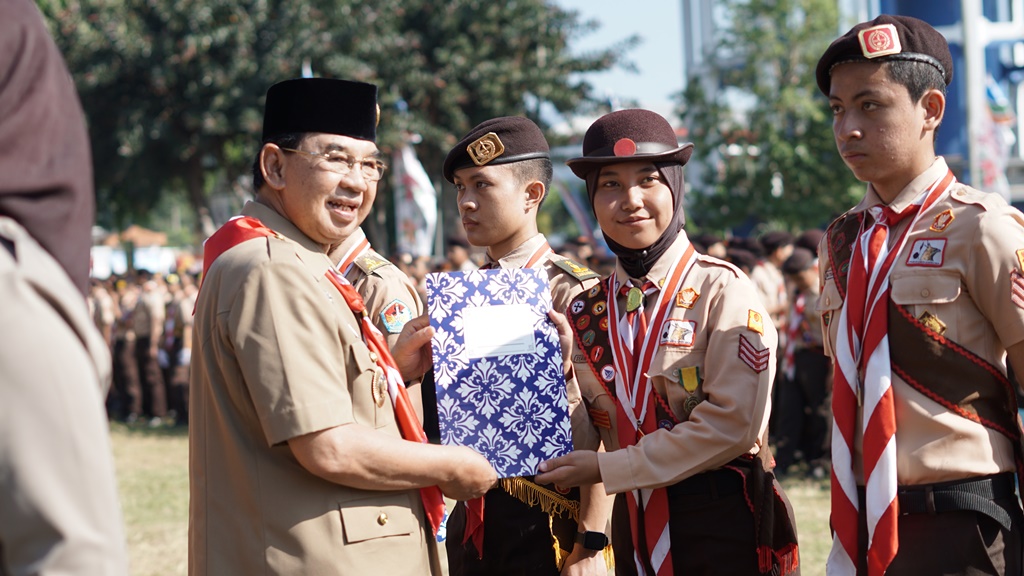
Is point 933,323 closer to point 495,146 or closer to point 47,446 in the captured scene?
point 495,146

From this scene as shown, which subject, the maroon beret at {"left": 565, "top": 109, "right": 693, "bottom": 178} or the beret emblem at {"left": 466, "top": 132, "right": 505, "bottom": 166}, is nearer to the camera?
the maroon beret at {"left": 565, "top": 109, "right": 693, "bottom": 178}

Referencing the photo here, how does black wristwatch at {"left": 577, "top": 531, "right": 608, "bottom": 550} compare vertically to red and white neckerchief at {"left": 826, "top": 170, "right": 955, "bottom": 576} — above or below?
below

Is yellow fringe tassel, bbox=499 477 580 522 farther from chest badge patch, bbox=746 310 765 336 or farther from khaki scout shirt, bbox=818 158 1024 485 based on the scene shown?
khaki scout shirt, bbox=818 158 1024 485

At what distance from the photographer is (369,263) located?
4.47m

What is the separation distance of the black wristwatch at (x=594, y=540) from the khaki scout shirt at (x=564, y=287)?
0.28 metres

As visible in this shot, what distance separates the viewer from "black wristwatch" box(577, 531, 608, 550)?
3266 mm

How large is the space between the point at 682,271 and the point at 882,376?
72cm

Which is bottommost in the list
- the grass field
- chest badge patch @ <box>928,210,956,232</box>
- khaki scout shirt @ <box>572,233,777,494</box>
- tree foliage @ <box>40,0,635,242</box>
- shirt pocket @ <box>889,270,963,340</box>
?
the grass field

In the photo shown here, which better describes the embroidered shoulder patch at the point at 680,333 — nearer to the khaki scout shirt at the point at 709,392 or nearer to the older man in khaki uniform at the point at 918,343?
the khaki scout shirt at the point at 709,392

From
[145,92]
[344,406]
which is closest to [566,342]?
[344,406]

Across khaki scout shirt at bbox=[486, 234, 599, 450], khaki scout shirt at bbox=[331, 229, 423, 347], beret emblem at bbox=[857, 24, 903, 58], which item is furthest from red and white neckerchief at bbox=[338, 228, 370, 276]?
beret emblem at bbox=[857, 24, 903, 58]

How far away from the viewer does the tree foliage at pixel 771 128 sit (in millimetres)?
17609

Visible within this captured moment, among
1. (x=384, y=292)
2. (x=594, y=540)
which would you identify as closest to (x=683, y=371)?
(x=594, y=540)

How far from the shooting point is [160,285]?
17875mm
